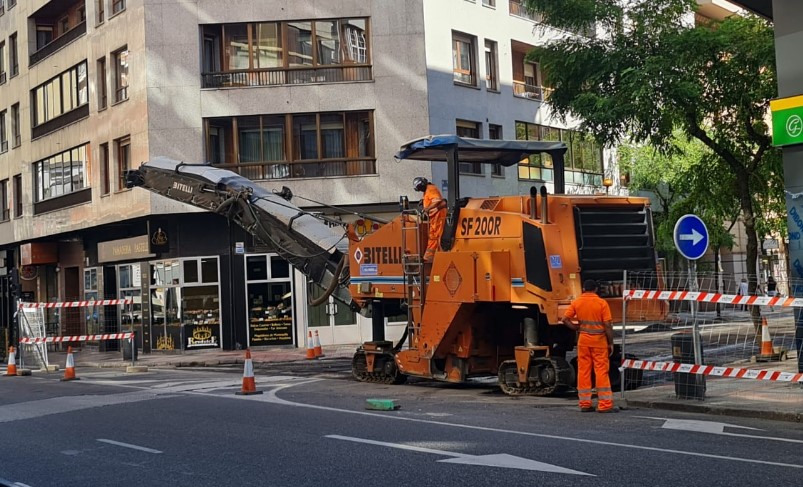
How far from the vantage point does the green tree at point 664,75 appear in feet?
58.0

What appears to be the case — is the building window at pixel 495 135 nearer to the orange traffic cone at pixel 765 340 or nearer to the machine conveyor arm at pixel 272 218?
the machine conveyor arm at pixel 272 218

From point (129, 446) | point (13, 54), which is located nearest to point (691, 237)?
point (129, 446)

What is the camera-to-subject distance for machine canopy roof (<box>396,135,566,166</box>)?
15.2 meters

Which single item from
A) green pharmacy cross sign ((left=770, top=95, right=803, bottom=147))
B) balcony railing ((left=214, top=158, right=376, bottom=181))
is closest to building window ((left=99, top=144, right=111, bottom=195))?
balcony railing ((left=214, top=158, right=376, bottom=181))

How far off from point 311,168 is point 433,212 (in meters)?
14.9

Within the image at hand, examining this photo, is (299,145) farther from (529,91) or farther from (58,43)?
(58,43)

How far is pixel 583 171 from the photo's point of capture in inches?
1420

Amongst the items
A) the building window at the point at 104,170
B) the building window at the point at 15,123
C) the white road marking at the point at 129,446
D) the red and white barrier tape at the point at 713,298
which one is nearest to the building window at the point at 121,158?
the building window at the point at 104,170

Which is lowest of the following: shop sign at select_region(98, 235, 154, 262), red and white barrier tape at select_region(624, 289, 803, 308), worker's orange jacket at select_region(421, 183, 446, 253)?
red and white barrier tape at select_region(624, 289, 803, 308)

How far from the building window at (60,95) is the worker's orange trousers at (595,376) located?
84.9 feet

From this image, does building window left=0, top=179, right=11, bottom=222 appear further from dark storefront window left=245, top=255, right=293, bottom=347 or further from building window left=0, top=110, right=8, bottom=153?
dark storefront window left=245, top=255, right=293, bottom=347

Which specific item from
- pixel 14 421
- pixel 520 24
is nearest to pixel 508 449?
pixel 14 421

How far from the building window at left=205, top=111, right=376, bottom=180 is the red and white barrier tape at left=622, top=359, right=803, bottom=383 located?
55.3ft

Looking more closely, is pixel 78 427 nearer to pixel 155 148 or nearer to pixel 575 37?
pixel 575 37
